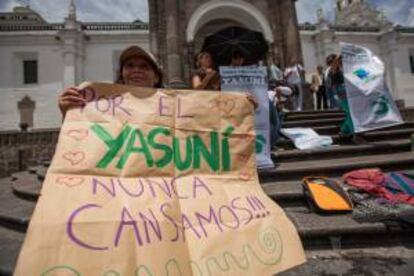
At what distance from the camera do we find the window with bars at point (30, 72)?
2098 cm

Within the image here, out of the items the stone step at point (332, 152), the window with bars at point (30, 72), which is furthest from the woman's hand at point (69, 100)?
the window with bars at point (30, 72)

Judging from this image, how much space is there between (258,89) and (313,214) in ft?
5.85

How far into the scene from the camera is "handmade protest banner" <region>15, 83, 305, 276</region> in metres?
1.24

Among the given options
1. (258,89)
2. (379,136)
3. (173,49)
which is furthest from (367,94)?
(173,49)

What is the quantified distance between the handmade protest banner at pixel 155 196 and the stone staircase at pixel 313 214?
0.97 m

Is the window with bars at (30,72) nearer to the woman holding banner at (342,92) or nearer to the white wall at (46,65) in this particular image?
the white wall at (46,65)

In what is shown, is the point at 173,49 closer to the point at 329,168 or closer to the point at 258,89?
the point at 258,89

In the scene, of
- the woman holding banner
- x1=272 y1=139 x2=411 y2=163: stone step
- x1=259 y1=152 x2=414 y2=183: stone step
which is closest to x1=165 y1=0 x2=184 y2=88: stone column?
the woman holding banner

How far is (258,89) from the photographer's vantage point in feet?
13.3

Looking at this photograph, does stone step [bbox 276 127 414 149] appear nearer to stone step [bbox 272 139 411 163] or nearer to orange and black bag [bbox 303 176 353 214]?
stone step [bbox 272 139 411 163]

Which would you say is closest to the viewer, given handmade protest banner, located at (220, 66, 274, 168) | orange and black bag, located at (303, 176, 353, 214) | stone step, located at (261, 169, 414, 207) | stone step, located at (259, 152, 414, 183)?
orange and black bag, located at (303, 176, 353, 214)

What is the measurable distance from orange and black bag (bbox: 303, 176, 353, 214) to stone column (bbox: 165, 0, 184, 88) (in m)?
8.90

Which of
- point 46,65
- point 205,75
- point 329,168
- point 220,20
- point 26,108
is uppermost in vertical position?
point 220,20

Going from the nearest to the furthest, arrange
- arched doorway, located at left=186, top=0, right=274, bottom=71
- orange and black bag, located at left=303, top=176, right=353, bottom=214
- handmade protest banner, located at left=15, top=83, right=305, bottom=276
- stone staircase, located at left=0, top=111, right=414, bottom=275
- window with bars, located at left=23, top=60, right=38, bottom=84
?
handmade protest banner, located at left=15, top=83, right=305, bottom=276, stone staircase, located at left=0, top=111, right=414, bottom=275, orange and black bag, located at left=303, top=176, right=353, bottom=214, arched doorway, located at left=186, top=0, right=274, bottom=71, window with bars, located at left=23, top=60, right=38, bottom=84
